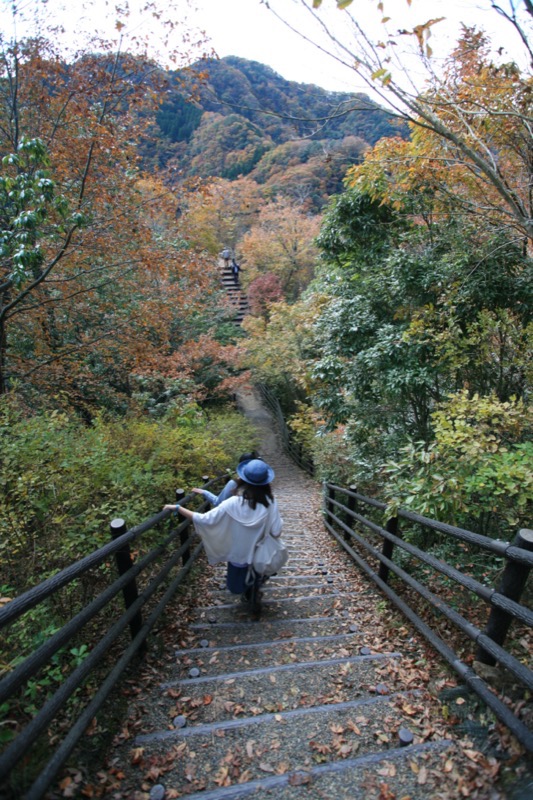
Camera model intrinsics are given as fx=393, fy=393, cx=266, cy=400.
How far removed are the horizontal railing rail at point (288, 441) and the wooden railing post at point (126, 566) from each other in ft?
36.9


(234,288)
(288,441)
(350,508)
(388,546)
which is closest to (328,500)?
(350,508)

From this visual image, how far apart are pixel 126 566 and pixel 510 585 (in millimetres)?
2105

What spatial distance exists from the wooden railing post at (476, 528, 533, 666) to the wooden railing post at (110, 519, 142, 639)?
2.03 meters

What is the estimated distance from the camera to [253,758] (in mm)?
1837

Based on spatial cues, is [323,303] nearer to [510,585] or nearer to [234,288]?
[510,585]

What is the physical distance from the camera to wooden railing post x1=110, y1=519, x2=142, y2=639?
2.35 m

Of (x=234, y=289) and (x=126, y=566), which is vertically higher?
(x=234, y=289)

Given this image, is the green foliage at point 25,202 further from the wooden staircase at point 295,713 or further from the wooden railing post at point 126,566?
the wooden staircase at point 295,713

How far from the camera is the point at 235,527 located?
3.16m

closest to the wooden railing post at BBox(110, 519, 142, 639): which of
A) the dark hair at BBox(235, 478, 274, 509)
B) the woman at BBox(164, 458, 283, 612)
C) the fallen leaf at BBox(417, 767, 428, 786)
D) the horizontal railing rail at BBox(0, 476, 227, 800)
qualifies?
the horizontal railing rail at BBox(0, 476, 227, 800)

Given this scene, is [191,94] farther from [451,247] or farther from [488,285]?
[488,285]

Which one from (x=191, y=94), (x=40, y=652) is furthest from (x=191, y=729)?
(x=191, y=94)

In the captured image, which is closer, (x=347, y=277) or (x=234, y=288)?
(x=347, y=277)

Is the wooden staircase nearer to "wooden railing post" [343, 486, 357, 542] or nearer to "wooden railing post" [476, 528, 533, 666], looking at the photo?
"wooden railing post" [476, 528, 533, 666]
